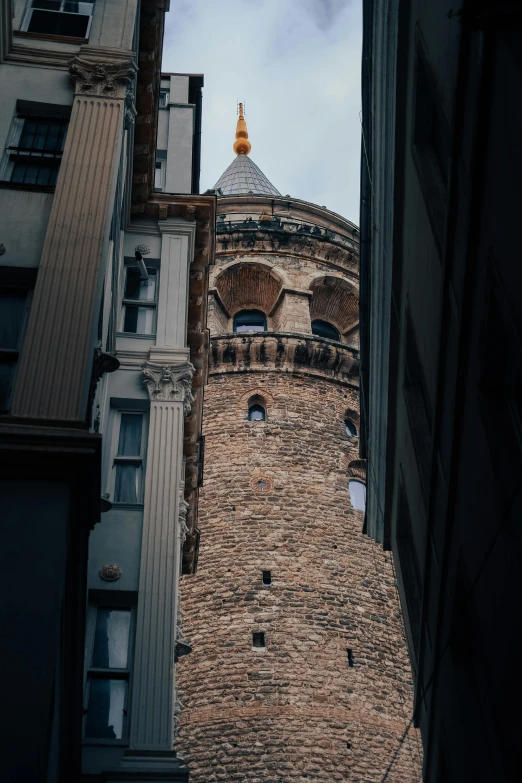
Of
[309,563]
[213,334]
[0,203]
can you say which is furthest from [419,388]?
[213,334]

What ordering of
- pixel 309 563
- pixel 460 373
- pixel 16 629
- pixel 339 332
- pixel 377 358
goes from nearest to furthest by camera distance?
pixel 16 629 → pixel 460 373 → pixel 377 358 → pixel 309 563 → pixel 339 332

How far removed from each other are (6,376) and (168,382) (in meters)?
4.95

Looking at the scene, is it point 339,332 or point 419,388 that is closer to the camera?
point 419,388

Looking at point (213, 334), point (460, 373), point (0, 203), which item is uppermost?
point (213, 334)

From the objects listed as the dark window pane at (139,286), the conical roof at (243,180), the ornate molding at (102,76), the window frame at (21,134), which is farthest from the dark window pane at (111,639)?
the conical roof at (243,180)

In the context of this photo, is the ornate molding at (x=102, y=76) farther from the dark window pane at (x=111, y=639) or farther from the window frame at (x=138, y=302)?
the dark window pane at (x=111, y=639)

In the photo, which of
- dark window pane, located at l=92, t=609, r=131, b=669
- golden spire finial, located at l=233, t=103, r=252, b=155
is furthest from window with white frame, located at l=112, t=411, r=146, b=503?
golden spire finial, located at l=233, t=103, r=252, b=155

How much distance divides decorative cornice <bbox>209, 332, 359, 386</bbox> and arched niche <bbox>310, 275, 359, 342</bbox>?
4821 mm

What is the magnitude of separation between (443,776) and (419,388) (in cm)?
456

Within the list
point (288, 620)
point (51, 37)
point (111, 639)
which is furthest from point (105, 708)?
point (288, 620)

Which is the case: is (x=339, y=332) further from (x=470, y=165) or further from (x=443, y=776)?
(x=470, y=165)

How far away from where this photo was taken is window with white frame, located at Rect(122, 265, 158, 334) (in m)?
16.1

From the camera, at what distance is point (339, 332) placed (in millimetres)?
40594

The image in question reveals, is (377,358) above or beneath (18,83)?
beneath
